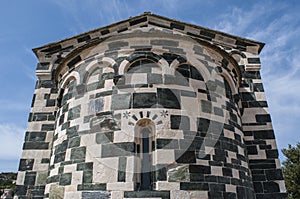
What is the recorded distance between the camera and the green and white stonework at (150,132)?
465cm

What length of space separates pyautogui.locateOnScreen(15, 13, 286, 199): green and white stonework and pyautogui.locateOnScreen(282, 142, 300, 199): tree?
13397 mm

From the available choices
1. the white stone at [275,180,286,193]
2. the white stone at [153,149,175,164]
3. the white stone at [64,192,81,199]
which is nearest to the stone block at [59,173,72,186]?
the white stone at [64,192,81,199]

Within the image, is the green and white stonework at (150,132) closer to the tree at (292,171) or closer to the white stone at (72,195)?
the white stone at (72,195)

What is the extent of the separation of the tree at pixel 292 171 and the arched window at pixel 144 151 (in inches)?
673

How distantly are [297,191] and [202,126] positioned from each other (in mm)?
16481

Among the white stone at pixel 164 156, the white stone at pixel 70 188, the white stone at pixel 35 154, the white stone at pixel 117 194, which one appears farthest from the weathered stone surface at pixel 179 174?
the white stone at pixel 35 154

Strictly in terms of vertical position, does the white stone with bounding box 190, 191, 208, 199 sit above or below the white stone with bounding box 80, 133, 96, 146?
below

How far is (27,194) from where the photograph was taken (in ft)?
22.4

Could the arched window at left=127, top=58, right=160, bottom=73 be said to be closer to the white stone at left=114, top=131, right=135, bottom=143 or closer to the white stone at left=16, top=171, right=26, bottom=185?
the white stone at left=114, top=131, right=135, bottom=143

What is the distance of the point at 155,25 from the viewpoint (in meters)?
7.59

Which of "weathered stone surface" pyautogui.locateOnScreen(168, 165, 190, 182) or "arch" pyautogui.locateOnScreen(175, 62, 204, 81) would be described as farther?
"arch" pyautogui.locateOnScreen(175, 62, 204, 81)

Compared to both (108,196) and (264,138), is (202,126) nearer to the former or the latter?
(108,196)

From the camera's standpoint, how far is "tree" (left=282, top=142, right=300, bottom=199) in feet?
57.9

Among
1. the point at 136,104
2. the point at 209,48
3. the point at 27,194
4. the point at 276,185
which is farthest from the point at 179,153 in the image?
the point at 27,194
